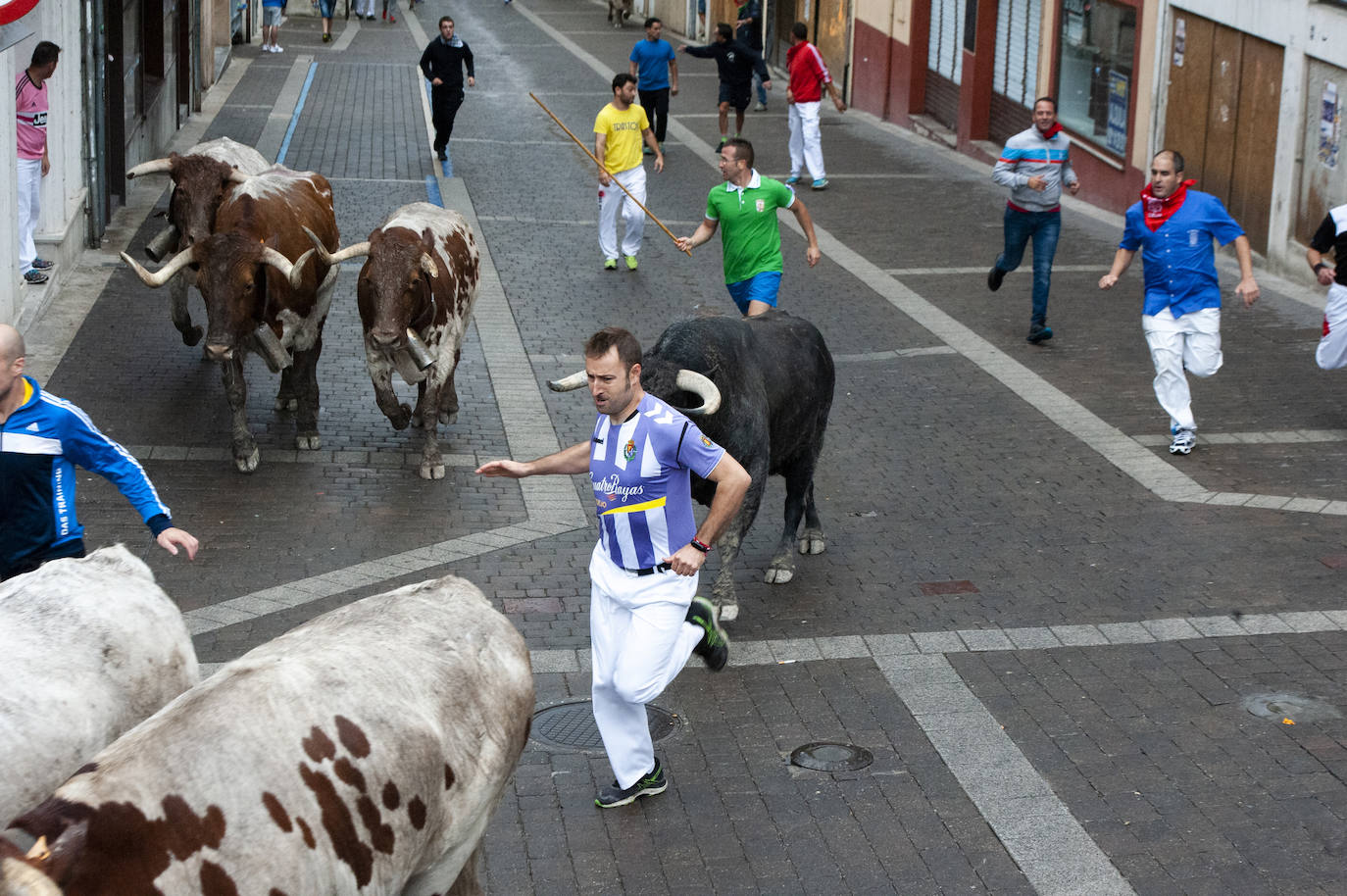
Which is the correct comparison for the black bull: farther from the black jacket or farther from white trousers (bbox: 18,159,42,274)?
the black jacket

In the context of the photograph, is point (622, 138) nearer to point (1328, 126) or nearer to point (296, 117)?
point (1328, 126)

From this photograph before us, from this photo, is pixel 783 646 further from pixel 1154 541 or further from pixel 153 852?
pixel 153 852

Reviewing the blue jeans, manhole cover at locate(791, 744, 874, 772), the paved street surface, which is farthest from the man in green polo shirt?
manhole cover at locate(791, 744, 874, 772)

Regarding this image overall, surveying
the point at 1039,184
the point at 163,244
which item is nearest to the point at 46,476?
the point at 163,244

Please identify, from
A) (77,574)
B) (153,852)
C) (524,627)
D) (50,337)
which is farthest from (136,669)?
(50,337)

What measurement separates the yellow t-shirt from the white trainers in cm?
799

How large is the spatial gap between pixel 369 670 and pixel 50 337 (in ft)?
34.5

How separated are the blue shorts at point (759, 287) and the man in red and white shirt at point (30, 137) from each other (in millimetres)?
6724

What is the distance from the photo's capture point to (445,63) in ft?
75.3

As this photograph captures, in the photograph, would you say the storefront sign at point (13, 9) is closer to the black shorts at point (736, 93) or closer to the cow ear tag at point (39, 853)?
the cow ear tag at point (39, 853)

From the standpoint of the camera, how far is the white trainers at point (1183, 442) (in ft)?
38.4

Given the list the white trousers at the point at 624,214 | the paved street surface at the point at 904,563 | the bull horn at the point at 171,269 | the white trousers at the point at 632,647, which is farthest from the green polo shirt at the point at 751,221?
the white trousers at the point at 632,647

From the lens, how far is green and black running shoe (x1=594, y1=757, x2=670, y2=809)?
22.6ft

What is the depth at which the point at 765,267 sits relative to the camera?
40.2 ft
